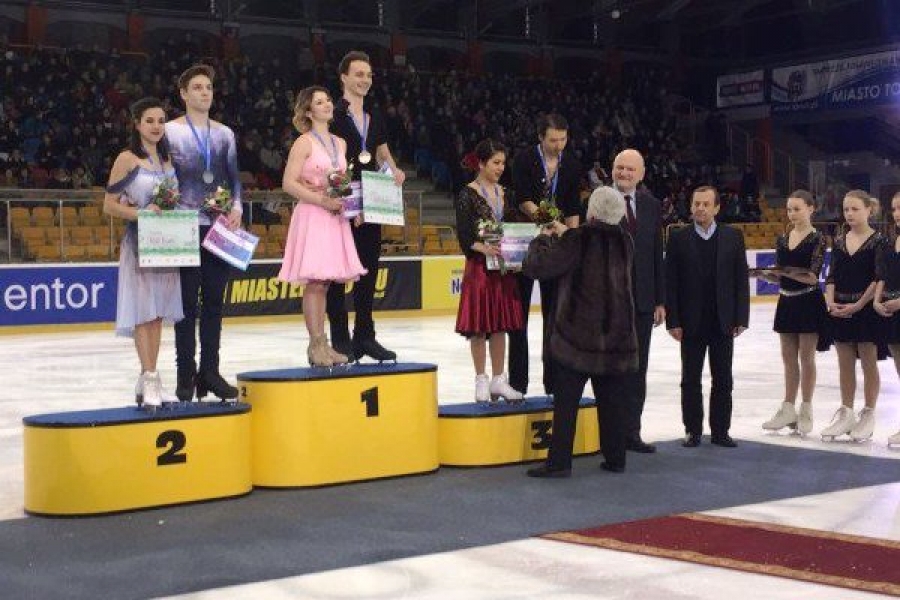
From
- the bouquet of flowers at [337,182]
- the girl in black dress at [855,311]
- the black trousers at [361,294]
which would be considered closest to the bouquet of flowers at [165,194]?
the bouquet of flowers at [337,182]

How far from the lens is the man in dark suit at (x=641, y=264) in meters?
8.37

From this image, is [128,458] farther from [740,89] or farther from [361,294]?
[740,89]

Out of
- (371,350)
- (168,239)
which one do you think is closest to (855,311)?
(371,350)

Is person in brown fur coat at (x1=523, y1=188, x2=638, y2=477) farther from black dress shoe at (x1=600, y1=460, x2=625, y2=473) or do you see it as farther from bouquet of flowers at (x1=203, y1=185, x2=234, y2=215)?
bouquet of flowers at (x1=203, y1=185, x2=234, y2=215)

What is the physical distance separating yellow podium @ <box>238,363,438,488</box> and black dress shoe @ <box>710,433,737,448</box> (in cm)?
212

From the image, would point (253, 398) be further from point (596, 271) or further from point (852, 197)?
point (852, 197)

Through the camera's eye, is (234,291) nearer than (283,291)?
Yes

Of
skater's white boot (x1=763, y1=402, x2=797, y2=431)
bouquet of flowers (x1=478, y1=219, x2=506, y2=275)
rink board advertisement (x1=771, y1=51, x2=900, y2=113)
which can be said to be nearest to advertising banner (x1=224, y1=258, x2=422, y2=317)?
skater's white boot (x1=763, y1=402, x2=797, y2=431)

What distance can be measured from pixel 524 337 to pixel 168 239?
8.08 ft

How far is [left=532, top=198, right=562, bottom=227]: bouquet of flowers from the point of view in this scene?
7590mm

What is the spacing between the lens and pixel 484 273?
792 centimetres

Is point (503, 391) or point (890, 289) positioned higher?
point (890, 289)

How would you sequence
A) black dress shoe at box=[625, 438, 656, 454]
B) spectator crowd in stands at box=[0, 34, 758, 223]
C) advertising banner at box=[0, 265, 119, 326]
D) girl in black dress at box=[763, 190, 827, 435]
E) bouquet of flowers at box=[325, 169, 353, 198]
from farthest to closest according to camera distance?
spectator crowd in stands at box=[0, 34, 758, 223], advertising banner at box=[0, 265, 119, 326], girl in black dress at box=[763, 190, 827, 435], black dress shoe at box=[625, 438, 656, 454], bouquet of flowers at box=[325, 169, 353, 198]

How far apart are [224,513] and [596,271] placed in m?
2.47
